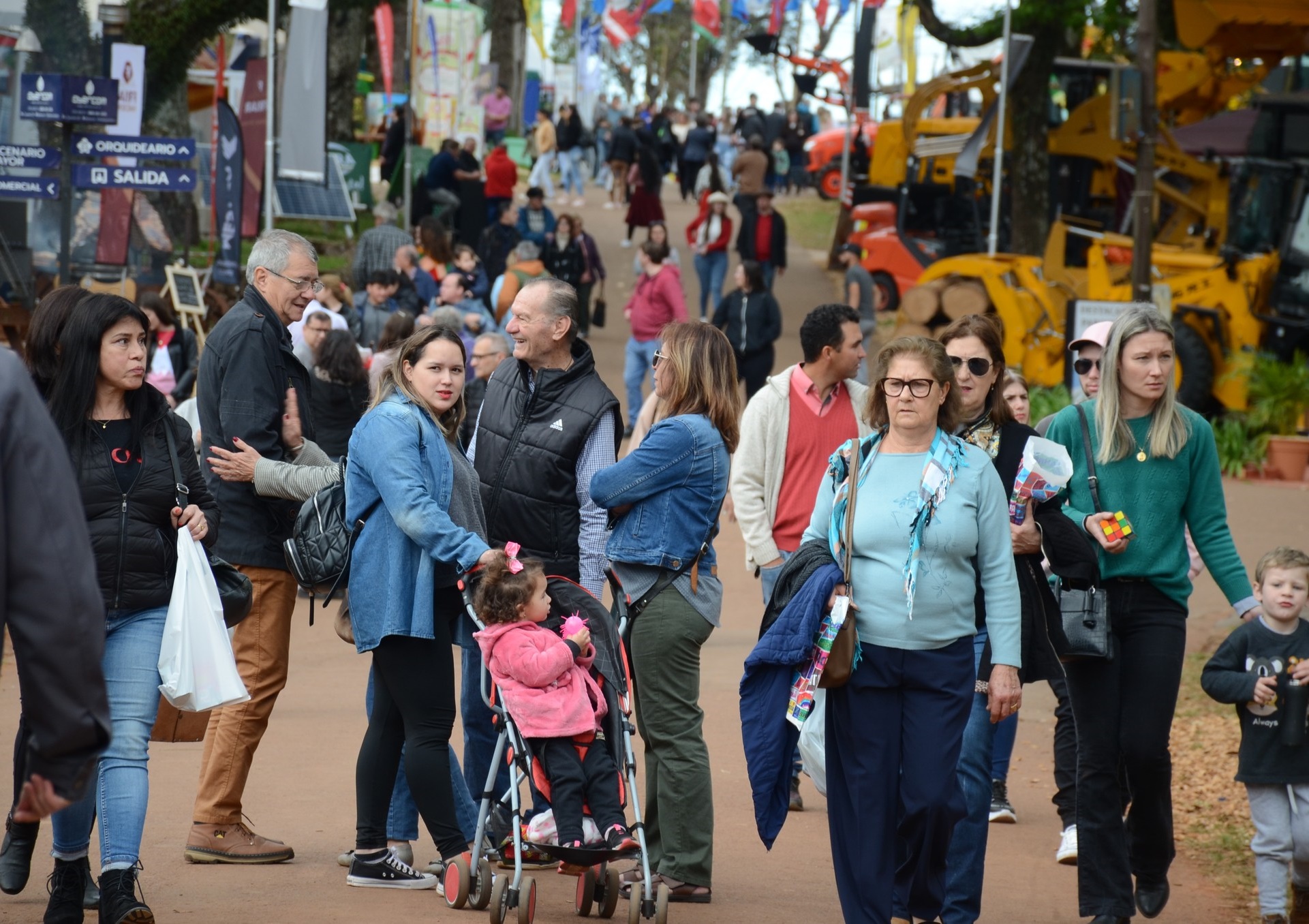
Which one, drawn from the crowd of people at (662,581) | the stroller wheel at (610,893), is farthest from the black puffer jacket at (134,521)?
the stroller wheel at (610,893)

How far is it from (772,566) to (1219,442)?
438 inches

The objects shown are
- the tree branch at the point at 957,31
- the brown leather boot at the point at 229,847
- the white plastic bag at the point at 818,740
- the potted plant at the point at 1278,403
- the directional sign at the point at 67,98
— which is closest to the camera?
the white plastic bag at the point at 818,740

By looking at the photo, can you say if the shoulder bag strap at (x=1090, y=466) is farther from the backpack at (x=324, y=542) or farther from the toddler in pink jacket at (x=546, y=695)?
the backpack at (x=324, y=542)

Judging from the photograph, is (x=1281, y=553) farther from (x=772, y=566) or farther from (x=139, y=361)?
(x=139, y=361)

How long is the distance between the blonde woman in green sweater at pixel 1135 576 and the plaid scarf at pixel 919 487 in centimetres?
70

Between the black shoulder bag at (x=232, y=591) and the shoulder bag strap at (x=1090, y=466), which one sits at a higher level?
the shoulder bag strap at (x=1090, y=466)

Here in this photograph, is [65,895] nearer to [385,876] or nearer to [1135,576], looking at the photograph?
[385,876]

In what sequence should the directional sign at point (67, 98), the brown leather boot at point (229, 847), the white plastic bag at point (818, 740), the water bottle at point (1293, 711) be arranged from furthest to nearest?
1. the directional sign at point (67, 98)
2. the brown leather boot at point (229, 847)
3. the water bottle at point (1293, 711)
4. the white plastic bag at point (818, 740)

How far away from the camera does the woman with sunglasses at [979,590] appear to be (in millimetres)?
5047

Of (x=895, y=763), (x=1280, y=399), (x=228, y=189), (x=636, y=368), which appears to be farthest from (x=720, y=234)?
(x=895, y=763)

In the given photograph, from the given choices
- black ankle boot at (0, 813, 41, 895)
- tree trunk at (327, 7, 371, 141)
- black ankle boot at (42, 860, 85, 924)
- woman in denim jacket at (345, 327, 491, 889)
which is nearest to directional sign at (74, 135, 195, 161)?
woman in denim jacket at (345, 327, 491, 889)

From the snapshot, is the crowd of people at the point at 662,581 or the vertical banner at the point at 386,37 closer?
the crowd of people at the point at 662,581

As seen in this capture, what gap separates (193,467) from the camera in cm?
484

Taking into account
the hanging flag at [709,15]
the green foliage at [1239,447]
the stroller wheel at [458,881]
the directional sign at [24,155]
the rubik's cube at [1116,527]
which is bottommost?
the stroller wheel at [458,881]
